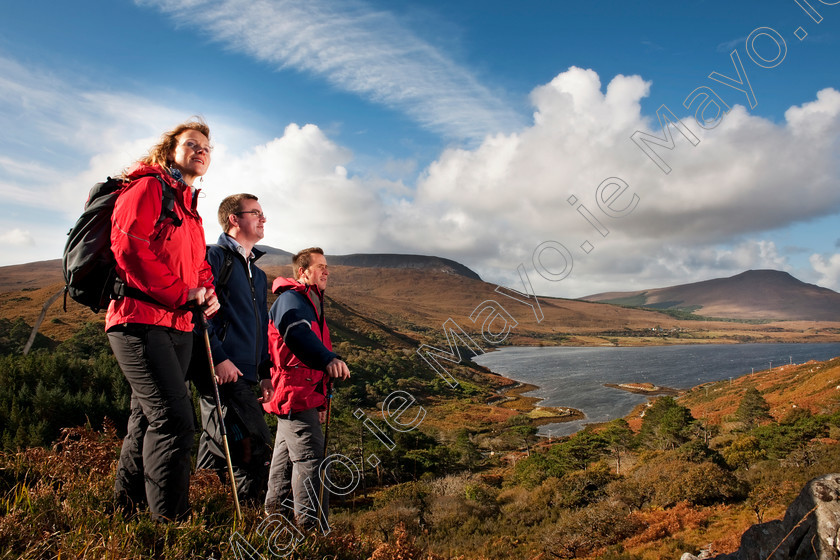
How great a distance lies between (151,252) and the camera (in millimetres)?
2107

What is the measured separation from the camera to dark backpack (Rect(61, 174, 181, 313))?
205 cm

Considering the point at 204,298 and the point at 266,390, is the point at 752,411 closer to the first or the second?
the point at 266,390

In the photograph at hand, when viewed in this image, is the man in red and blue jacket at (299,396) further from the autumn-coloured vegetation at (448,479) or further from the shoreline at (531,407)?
the shoreline at (531,407)

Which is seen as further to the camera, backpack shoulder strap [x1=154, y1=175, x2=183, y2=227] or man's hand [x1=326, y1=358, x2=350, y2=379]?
man's hand [x1=326, y1=358, x2=350, y2=379]

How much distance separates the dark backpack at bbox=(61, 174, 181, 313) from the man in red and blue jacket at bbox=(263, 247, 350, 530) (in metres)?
0.99

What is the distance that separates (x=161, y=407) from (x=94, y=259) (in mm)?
750

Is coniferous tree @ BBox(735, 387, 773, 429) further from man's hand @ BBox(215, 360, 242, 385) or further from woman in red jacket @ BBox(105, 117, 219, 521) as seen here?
woman in red jacket @ BBox(105, 117, 219, 521)

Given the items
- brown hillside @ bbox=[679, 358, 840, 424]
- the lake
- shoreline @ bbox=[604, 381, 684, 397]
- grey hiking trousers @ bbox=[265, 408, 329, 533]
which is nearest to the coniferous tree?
brown hillside @ bbox=[679, 358, 840, 424]

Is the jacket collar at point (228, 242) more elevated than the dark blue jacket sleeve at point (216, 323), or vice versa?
the jacket collar at point (228, 242)

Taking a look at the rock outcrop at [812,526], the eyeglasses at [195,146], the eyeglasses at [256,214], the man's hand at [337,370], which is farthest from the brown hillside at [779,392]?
the eyeglasses at [195,146]

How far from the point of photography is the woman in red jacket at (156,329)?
208 cm

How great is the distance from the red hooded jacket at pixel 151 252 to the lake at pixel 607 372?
5080 cm

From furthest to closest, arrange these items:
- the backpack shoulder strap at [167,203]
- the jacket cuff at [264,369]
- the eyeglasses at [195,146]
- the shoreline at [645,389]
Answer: the shoreline at [645,389]
the jacket cuff at [264,369]
the eyeglasses at [195,146]
the backpack shoulder strap at [167,203]

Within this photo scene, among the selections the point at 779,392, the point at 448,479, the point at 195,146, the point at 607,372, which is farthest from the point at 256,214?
the point at 607,372
